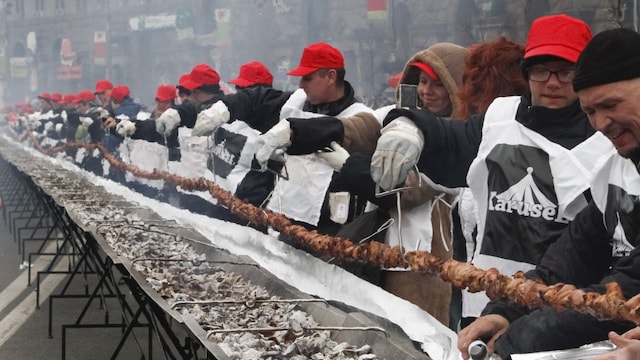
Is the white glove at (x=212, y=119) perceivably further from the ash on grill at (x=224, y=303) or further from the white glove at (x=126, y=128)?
the white glove at (x=126, y=128)

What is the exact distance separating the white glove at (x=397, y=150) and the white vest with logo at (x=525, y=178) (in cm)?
27

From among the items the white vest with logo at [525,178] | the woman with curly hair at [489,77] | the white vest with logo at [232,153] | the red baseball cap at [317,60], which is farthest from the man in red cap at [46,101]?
the white vest with logo at [525,178]

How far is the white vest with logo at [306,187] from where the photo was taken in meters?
5.66

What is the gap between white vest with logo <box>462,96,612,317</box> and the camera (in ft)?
10.7

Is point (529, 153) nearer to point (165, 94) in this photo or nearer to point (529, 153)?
point (529, 153)

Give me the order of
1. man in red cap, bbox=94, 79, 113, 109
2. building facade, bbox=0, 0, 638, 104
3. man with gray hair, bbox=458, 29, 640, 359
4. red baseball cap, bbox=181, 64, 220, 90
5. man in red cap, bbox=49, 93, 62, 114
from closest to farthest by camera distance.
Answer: man with gray hair, bbox=458, 29, 640, 359
red baseball cap, bbox=181, 64, 220, 90
man in red cap, bbox=94, 79, 113, 109
man in red cap, bbox=49, 93, 62, 114
building facade, bbox=0, 0, 638, 104

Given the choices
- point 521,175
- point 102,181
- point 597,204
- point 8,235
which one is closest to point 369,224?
point 521,175

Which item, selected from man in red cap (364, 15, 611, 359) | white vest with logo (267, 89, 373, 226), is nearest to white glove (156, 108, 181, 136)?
white vest with logo (267, 89, 373, 226)

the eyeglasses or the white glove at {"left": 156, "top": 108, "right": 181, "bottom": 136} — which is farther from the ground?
the eyeglasses

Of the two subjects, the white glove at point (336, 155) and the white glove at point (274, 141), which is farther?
the white glove at point (336, 155)

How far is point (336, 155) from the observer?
14.2 feet

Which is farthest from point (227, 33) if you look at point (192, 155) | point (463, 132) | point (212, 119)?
point (463, 132)

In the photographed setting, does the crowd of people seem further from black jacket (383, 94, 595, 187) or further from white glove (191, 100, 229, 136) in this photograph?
white glove (191, 100, 229, 136)

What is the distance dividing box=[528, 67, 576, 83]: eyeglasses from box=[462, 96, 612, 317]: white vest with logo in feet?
0.42
